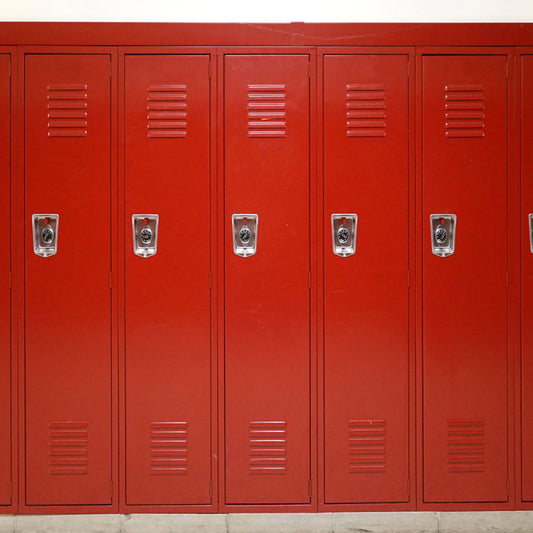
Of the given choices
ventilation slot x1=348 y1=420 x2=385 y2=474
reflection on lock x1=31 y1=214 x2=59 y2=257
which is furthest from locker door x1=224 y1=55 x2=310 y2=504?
reflection on lock x1=31 y1=214 x2=59 y2=257

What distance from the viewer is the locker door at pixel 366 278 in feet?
8.75

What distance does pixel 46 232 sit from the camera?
264cm

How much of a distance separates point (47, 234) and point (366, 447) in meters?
1.94

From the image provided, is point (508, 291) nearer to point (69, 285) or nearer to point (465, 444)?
point (465, 444)

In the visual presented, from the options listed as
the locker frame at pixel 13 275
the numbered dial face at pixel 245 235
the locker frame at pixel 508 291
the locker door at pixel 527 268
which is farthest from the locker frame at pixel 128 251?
the locker door at pixel 527 268

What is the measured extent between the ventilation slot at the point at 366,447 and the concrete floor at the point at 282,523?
0.81 feet

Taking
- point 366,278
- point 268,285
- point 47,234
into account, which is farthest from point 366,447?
point 47,234

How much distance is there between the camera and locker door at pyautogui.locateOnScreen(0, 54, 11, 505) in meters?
2.62

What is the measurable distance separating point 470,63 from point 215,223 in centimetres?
152

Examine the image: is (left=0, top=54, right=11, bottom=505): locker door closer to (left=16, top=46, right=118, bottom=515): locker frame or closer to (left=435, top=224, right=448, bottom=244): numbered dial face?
(left=16, top=46, right=118, bottom=515): locker frame

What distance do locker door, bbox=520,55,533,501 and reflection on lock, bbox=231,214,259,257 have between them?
1.36 meters
